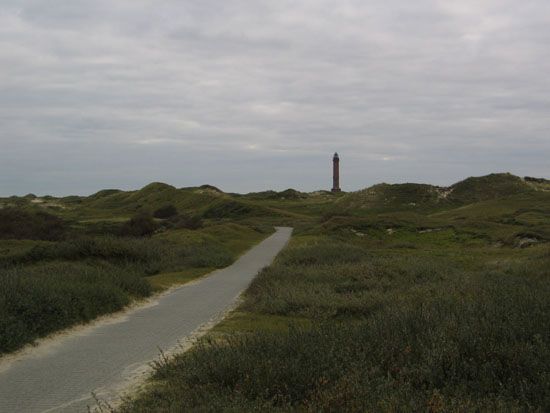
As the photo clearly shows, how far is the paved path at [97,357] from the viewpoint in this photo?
24.5ft

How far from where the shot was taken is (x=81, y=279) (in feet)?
51.9

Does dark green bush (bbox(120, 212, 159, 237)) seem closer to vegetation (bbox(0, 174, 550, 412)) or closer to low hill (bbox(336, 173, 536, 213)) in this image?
vegetation (bbox(0, 174, 550, 412))

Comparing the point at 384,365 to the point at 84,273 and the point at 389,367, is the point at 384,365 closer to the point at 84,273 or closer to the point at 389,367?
the point at 389,367

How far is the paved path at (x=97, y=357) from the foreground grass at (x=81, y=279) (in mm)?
639

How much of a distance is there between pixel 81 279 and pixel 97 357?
253 inches

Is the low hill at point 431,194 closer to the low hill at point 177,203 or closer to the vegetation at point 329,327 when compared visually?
the low hill at point 177,203

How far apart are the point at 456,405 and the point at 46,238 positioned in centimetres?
4809

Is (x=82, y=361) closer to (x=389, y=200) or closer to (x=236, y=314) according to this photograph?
(x=236, y=314)

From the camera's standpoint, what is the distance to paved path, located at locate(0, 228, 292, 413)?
293 inches

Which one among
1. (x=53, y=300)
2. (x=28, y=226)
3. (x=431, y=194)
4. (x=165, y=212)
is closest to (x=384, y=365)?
(x=53, y=300)

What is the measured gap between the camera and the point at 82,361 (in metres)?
9.48

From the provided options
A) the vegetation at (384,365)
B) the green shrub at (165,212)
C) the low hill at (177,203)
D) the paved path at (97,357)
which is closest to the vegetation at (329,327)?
the vegetation at (384,365)

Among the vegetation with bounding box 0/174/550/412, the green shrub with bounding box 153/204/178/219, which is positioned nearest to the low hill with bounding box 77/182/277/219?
the green shrub with bounding box 153/204/178/219

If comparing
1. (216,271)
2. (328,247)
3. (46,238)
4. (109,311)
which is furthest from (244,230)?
(109,311)
